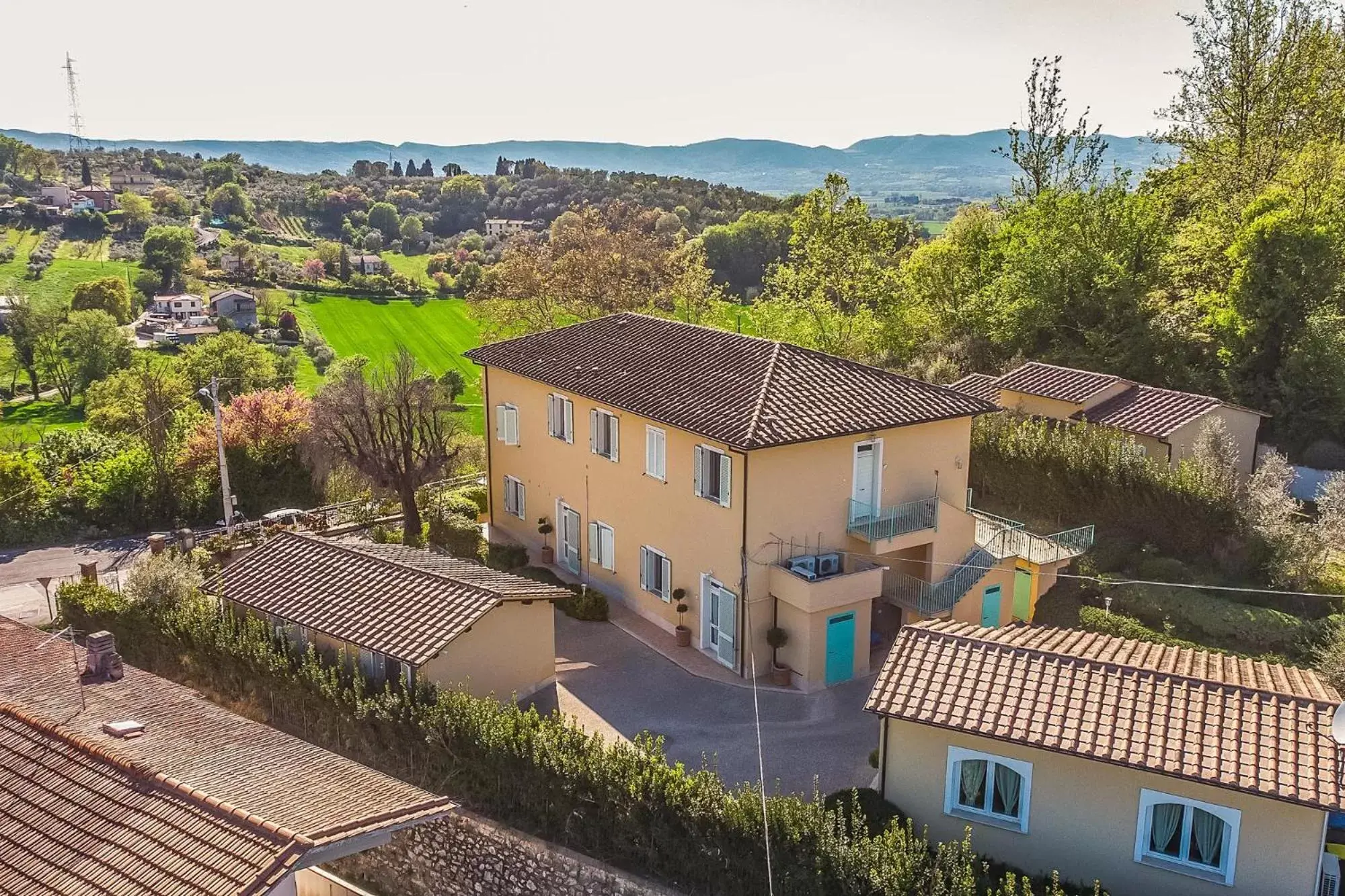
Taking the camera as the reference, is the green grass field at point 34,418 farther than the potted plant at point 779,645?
Yes

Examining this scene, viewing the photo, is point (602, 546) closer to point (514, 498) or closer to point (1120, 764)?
point (514, 498)

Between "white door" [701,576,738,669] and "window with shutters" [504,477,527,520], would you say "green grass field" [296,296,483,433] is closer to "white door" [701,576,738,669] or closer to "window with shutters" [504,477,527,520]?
"window with shutters" [504,477,527,520]

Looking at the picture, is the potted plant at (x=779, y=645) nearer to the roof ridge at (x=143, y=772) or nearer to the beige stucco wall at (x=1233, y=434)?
the roof ridge at (x=143, y=772)

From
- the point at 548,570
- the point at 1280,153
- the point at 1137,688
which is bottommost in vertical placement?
the point at 548,570

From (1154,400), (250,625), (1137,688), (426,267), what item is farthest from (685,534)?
(426,267)

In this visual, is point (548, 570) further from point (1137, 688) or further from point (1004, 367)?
point (1004, 367)

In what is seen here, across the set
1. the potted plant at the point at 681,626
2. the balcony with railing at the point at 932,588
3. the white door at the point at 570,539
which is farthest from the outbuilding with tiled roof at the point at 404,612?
the balcony with railing at the point at 932,588
